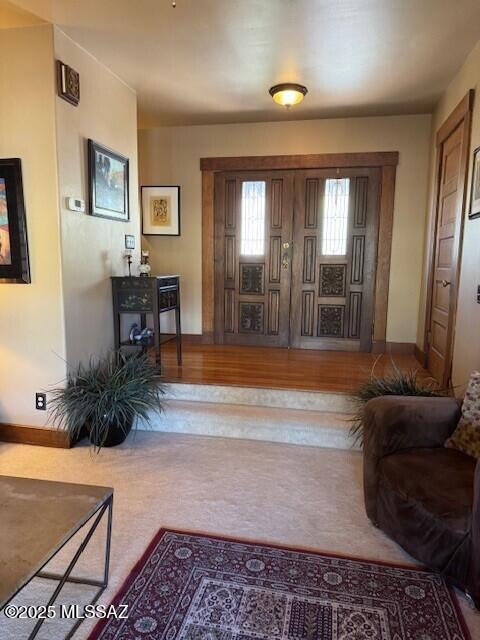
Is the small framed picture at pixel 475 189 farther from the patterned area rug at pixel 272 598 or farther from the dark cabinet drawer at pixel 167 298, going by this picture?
the dark cabinet drawer at pixel 167 298

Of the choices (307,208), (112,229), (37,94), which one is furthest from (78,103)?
(307,208)

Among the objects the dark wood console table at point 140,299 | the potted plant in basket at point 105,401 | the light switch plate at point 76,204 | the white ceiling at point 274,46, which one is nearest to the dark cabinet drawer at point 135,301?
the dark wood console table at point 140,299

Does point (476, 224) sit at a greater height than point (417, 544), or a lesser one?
greater

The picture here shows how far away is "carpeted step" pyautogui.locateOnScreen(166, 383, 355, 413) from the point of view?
10.7 feet

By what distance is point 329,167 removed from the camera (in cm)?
452

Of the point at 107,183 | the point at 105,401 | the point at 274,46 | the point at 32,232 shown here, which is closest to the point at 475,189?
the point at 274,46

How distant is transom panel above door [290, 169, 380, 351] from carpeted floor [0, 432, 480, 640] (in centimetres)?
201

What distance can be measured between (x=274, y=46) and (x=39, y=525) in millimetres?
3039

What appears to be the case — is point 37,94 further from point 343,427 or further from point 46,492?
point 343,427

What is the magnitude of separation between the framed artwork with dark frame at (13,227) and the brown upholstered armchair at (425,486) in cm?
238

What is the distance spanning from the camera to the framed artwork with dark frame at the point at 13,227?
110 inches

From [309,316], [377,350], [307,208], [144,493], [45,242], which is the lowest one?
[144,493]

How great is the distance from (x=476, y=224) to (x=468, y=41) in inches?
47.1

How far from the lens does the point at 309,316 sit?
480 centimetres
